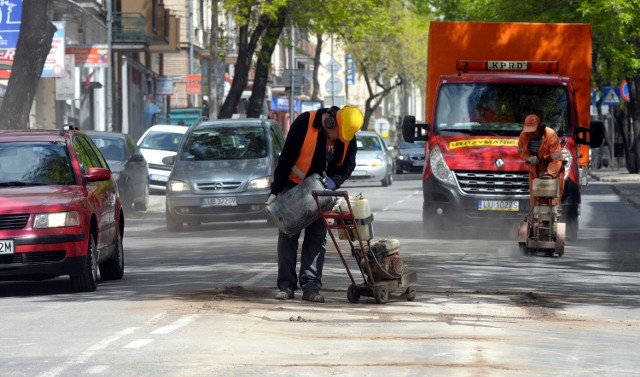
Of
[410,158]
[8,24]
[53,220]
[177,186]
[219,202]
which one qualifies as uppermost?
[8,24]

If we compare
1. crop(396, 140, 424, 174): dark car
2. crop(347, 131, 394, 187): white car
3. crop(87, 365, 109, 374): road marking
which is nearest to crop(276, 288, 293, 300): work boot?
crop(87, 365, 109, 374): road marking

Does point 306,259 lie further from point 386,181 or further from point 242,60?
point 386,181

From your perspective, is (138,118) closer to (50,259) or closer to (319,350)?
(50,259)

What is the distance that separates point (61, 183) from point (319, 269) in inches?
115

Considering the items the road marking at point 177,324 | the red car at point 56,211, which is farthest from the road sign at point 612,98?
the road marking at point 177,324

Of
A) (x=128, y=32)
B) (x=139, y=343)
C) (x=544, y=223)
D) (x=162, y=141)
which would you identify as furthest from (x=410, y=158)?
(x=139, y=343)

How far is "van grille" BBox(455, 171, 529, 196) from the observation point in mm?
21484

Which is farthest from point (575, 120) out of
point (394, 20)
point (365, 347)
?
point (394, 20)

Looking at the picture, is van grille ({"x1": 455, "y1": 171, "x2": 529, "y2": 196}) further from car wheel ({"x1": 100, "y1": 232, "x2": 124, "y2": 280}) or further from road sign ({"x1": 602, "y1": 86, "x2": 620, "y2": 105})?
road sign ({"x1": 602, "y1": 86, "x2": 620, "y2": 105})

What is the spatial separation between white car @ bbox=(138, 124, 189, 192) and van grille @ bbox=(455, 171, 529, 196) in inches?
635

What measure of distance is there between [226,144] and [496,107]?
199 inches

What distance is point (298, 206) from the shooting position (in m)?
13.0

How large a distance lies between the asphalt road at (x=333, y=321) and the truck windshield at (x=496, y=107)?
255cm

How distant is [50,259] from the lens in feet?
46.2
